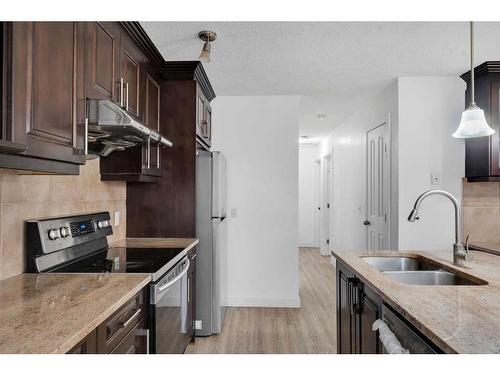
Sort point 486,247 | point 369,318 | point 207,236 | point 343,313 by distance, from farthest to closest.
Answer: point 207,236, point 486,247, point 343,313, point 369,318

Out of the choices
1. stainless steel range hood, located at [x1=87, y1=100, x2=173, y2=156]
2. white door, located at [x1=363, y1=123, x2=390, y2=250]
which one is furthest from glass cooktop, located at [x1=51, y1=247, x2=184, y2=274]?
white door, located at [x1=363, y1=123, x2=390, y2=250]

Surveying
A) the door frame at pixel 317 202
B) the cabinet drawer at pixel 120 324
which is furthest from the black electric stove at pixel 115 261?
the door frame at pixel 317 202

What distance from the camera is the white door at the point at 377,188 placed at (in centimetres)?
344

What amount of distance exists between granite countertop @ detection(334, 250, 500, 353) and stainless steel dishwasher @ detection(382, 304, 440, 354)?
0.06 metres

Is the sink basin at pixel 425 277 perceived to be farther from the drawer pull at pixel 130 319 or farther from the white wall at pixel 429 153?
the white wall at pixel 429 153

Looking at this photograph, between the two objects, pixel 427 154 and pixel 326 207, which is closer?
pixel 427 154

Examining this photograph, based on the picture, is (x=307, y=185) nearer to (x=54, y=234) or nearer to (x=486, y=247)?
(x=486, y=247)

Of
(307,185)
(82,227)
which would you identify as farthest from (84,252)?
(307,185)

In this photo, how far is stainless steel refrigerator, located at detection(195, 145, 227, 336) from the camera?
2.73 m

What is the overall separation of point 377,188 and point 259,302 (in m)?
1.82

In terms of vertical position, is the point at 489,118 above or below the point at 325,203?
above

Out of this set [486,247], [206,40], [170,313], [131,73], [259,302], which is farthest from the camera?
[259,302]

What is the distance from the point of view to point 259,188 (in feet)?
12.2
